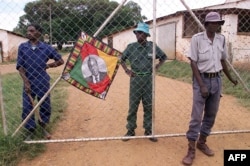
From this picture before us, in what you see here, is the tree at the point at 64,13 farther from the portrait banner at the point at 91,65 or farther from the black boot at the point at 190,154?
the black boot at the point at 190,154

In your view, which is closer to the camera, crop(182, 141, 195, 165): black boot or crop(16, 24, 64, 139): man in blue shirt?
crop(182, 141, 195, 165): black boot

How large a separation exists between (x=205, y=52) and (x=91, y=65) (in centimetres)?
143

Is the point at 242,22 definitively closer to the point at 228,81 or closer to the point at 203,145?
the point at 228,81

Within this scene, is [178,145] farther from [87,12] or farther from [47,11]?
[47,11]

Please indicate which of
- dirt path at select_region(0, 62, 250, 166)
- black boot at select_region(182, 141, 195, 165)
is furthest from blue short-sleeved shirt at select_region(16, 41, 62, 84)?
black boot at select_region(182, 141, 195, 165)

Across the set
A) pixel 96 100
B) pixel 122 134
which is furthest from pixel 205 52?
pixel 96 100

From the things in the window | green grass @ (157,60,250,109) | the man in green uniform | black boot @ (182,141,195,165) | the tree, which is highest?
the window

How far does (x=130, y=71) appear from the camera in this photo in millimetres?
4070

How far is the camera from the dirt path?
366 cm

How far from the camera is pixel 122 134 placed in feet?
15.0

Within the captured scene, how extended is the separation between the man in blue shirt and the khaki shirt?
5.96ft

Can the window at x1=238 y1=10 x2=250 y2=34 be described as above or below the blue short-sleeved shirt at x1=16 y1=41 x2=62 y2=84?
above

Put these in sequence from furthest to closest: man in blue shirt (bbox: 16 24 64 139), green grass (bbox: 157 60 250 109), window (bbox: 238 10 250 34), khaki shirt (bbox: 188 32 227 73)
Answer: window (bbox: 238 10 250 34) < green grass (bbox: 157 60 250 109) < man in blue shirt (bbox: 16 24 64 139) < khaki shirt (bbox: 188 32 227 73)

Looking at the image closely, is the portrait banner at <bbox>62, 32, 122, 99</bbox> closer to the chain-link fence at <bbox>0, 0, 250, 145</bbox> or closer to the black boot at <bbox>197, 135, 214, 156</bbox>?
the chain-link fence at <bbox>0, 0, 250, 145</bbox>
